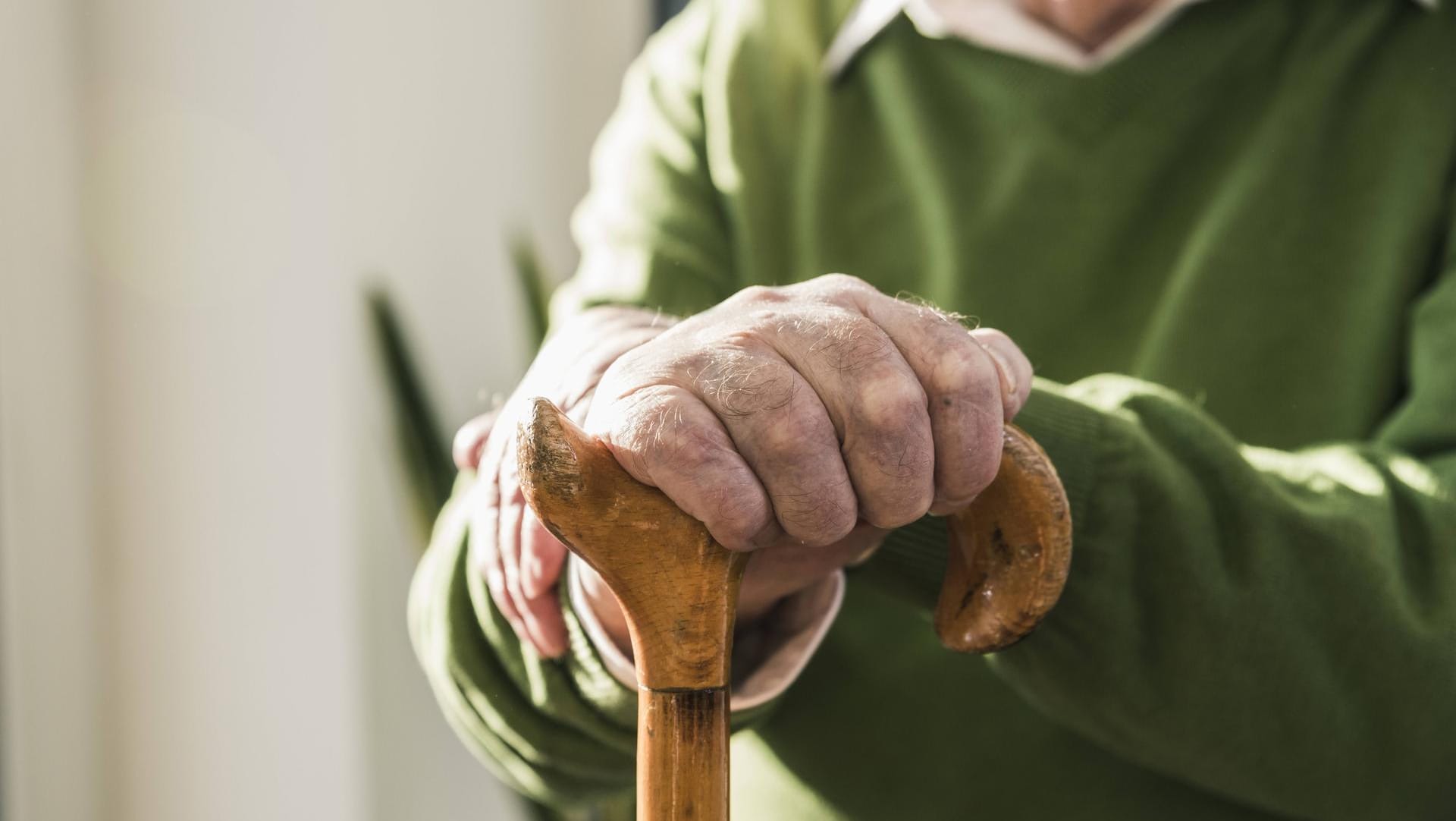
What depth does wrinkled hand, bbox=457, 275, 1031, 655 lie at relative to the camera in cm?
33

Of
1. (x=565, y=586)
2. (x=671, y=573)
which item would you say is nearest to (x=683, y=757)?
(x=671, y=573)

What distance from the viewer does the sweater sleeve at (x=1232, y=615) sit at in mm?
494

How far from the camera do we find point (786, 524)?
34 centimetres

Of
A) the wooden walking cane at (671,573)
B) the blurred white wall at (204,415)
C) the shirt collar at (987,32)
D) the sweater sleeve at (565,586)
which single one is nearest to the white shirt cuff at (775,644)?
the sweater sleeve at (565,586)

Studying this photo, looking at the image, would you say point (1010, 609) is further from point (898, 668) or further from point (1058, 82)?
point (1058, 82)

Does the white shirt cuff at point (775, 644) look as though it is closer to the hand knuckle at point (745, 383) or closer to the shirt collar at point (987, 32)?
the hand knuckle at point (745, 383)

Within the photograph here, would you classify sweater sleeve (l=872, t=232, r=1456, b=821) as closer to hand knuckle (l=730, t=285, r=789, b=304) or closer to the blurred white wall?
hand knuckle (l=730, t=285, r=789, b=304)

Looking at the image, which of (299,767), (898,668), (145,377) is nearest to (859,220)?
(898,668)

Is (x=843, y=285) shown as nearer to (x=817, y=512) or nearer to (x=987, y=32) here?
(x=817, y=512)

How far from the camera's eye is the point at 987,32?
0.79 m

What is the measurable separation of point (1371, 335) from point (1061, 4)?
0.28 m

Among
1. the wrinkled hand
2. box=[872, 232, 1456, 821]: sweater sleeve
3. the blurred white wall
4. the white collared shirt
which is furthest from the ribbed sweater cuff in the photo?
the blurred white wall

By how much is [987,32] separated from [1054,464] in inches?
16.3

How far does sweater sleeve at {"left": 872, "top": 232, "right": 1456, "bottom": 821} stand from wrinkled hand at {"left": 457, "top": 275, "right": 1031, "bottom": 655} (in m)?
0.13
